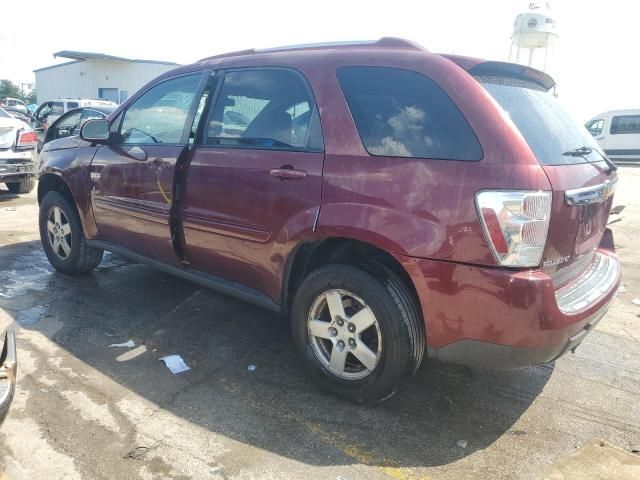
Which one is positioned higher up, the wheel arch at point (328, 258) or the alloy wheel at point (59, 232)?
the wheel arch at point (328, 258)

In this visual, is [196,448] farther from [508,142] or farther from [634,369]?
[634,369]

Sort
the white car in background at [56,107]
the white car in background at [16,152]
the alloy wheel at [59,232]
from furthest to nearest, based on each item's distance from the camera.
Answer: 1. the white car in background at [56,107]
2. the white car in background at [16,152]
3. the alloy wheel at [59,232]

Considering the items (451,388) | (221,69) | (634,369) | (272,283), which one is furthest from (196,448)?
(634,369)

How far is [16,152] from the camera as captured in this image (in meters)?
8.61

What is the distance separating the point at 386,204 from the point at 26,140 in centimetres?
823

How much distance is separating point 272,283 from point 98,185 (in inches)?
79.3

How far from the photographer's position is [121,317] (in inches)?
160

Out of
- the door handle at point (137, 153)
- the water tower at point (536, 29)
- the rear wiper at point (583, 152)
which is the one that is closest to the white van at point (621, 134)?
the water tower at point (536, 29)

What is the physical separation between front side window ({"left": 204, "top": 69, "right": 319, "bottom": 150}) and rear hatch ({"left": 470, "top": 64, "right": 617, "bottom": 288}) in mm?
1013

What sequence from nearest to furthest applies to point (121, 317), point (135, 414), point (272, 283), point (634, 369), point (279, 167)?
point (135, 414) < point (279, 167) < point (272, 283) < point (634, 369) < point (121, 317)

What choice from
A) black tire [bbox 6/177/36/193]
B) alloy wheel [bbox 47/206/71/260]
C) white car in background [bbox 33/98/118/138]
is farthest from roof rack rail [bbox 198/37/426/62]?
white car in background [bbox 33/98/118/138]

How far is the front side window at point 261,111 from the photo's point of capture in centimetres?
309

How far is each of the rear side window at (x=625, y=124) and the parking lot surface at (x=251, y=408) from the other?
861 inches

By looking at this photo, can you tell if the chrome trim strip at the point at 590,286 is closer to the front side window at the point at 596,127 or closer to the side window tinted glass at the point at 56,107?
the side window tinted glass at the point at 56,107
